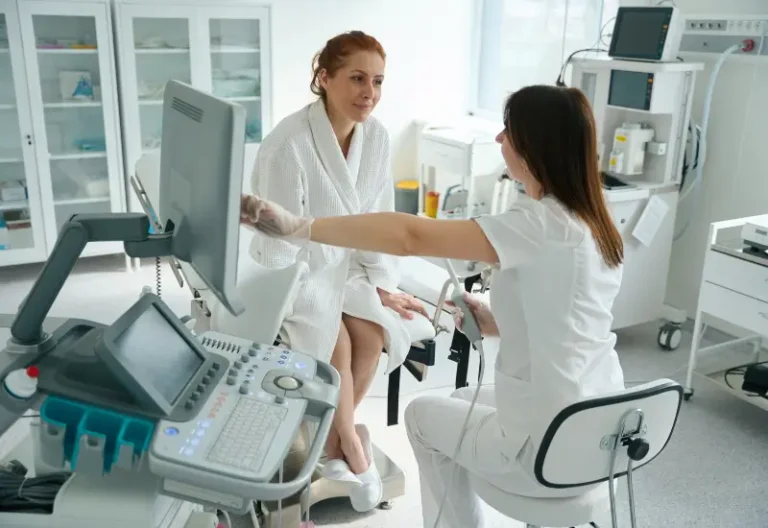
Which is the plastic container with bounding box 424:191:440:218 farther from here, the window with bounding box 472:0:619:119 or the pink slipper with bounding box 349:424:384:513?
the pink slipper with bounding box 349:424:384:513

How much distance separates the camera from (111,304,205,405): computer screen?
1.07 m

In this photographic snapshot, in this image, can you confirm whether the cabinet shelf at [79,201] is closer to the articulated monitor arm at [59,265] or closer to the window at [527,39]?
the window at [527,39]

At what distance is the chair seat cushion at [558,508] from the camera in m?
1.41

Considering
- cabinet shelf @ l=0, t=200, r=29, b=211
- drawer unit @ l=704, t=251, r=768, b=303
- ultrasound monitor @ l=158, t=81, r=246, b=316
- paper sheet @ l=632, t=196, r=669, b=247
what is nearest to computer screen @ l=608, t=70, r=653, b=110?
paper sheet @ l=632, t=196, r=669, b=247

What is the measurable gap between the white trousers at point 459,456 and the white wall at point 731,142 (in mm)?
2055

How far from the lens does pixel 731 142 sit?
3.23 meters

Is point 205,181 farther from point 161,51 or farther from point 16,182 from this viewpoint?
point 16,182

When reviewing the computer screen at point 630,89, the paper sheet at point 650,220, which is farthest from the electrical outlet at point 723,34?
the paper sheet at point 650,220

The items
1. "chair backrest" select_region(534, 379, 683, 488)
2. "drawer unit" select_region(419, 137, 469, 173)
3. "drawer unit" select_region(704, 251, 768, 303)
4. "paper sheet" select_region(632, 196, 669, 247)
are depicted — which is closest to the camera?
"chair backrest" select_region(534, 379, 683, 488)

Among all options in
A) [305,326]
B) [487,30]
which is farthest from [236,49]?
[305,326]

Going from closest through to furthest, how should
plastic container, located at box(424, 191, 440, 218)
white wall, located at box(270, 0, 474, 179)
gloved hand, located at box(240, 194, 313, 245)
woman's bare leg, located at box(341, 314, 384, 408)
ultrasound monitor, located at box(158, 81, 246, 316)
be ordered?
ultrasound monitor, located at box(158, 81, 246, 316), gloved hand, located at box(240, 194, 313, 245), woman's bare leg, located at box(341, 314, 384, 408), white wall, located at box(270, 0, 474, 179), plastic container, located at box(424, 191, 440, 218)

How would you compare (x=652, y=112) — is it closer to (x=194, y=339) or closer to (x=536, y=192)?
(x=536, y=192)

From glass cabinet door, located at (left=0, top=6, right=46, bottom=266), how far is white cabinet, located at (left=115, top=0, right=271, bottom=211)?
48cm

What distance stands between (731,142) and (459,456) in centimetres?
236
